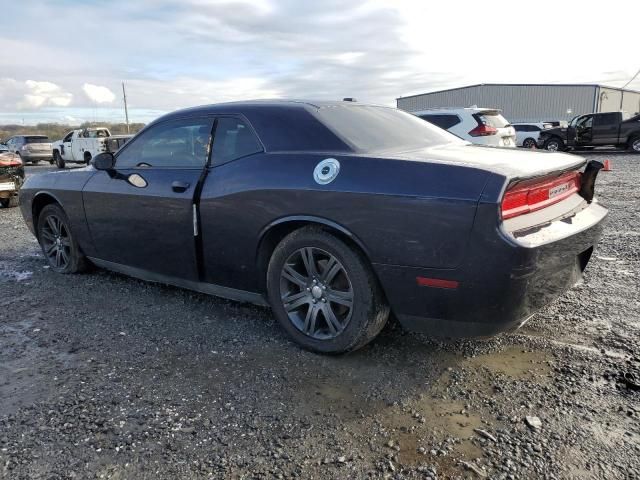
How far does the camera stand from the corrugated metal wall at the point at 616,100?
46.4m

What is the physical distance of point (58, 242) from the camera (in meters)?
5.04

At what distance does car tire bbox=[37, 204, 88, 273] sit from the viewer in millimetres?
4840

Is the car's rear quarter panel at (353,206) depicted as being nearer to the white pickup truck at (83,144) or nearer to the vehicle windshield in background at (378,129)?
the vehicle windshield in background at (378,129)

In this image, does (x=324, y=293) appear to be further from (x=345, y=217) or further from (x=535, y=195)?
(x=535, y=195)

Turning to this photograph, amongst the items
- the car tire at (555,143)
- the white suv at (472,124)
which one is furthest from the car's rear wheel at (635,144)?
the white suv at (472,124)

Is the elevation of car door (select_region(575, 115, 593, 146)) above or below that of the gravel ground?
above

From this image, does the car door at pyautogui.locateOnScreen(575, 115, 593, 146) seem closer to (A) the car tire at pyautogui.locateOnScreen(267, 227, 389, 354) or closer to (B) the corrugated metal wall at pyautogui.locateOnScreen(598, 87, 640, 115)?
(A) the car tire at pyautogui.locateOnScreen(267, 227, 389, 354)

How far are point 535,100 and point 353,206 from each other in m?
48.4

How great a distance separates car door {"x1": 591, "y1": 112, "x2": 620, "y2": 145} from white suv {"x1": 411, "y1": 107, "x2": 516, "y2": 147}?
36.3ft

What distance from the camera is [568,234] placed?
2.76m

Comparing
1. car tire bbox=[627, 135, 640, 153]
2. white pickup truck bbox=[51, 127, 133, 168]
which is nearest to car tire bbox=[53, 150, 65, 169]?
white pickup truck bbox=[51, 127, 133, 168]

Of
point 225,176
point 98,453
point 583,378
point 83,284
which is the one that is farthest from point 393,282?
point 83,284

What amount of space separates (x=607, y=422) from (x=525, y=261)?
2.69 ft

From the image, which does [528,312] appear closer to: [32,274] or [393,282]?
[393,282]
